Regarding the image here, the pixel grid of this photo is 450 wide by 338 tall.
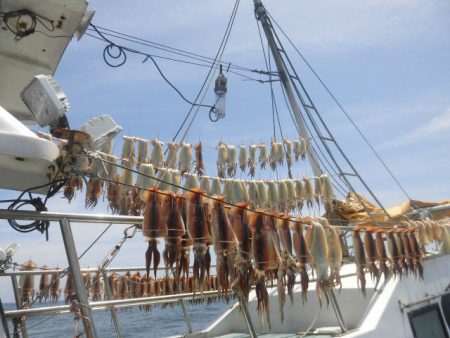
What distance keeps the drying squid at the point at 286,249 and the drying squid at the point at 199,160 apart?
27.5ft

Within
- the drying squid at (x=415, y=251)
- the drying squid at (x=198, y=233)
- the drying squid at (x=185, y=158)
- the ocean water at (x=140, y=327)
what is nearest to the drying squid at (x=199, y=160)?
the drying squid at (x=185, y=158)

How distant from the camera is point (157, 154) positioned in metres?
12.4

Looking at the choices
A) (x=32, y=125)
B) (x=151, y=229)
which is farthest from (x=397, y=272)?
(x=32, y=125)

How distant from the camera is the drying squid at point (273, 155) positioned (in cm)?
1561

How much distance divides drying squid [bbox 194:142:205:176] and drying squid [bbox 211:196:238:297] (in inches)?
361

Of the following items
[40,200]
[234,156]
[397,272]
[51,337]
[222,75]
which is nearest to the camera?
[40,200]

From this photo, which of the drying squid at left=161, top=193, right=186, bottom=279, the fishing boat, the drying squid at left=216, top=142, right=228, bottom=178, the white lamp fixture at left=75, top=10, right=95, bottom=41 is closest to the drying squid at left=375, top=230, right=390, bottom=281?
the fishing boat

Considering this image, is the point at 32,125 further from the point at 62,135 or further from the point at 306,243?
the point at 306,243

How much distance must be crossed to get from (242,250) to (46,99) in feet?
8.19

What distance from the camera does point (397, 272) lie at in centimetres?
827

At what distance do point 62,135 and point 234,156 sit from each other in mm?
11653

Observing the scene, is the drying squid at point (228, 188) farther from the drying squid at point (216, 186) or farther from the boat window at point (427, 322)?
the boat window at point (427, 322)

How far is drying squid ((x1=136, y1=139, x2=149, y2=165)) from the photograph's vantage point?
481 inches

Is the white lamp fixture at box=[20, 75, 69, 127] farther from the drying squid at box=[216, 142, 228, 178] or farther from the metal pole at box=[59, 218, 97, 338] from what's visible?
the drying squid at box=[216, 142, 228, 178]
